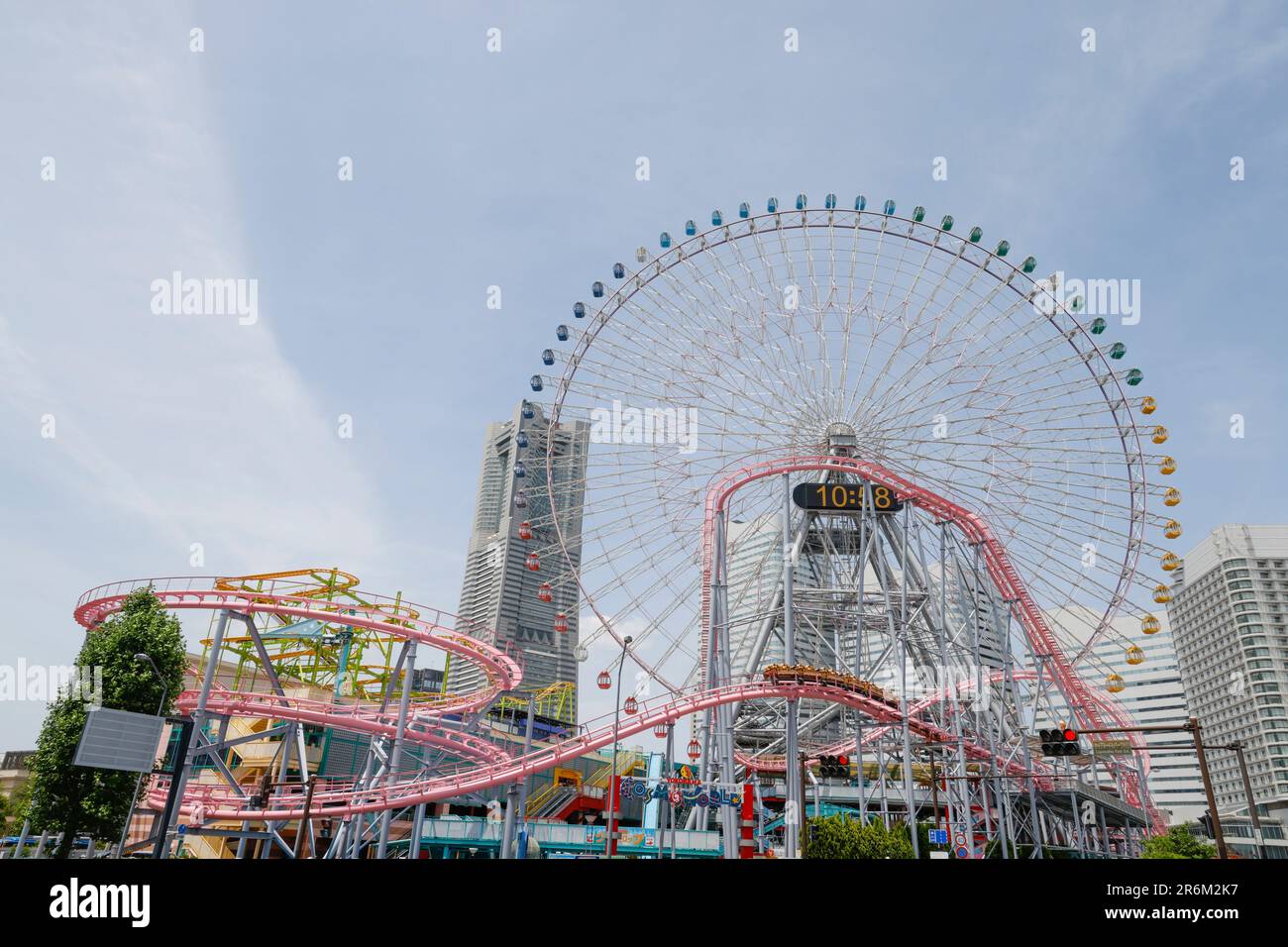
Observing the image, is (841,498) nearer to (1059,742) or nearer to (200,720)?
(1059,742)

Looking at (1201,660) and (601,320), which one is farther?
A: (1201,660)

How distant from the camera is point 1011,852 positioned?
37.7m

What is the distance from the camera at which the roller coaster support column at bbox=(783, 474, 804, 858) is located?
32188 mm

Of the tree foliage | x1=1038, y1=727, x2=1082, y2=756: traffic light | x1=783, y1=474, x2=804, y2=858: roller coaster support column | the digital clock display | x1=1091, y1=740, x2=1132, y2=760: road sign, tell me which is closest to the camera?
x1=1038, y1=727, x2=1082, y2=756: traffic light

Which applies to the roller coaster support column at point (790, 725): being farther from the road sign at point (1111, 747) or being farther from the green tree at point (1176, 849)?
the green tree at point (1176, 849)

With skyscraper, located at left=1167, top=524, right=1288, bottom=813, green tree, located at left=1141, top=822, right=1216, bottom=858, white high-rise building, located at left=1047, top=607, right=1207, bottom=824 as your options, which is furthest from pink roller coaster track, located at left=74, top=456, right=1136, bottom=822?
white high-rise building, located at left=1047, top=607, right=1207, bottom=824

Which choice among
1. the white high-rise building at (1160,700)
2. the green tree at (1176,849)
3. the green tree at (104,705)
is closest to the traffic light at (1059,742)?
the green tree at (1176,849)

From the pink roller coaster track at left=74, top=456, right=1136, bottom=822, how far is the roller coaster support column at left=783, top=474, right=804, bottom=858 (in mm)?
1269

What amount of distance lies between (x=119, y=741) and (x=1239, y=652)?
499ft

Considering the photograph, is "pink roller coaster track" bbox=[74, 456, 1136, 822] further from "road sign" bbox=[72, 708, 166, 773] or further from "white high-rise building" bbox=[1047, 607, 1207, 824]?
"white high-rise building" bbox=[1047, 607, 1207, 824]
